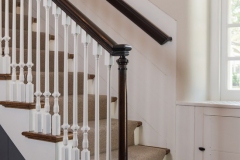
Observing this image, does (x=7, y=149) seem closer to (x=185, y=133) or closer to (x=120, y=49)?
(x=120, y=49)

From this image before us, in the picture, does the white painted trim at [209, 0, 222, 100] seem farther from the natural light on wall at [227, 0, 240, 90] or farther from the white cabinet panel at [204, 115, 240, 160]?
the white cabinet panel at [204, 115, 240, 160]

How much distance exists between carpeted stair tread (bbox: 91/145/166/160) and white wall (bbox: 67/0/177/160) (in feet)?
0.38

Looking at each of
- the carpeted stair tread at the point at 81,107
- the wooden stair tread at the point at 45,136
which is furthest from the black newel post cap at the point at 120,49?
the carpeted stair tread at the point at 81,107

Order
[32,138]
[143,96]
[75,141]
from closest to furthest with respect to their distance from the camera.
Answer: [75,141]
[32,138]
[143,96]

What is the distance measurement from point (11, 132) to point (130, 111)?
1.03 metres

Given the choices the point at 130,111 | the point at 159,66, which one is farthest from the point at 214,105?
the point at 130,111

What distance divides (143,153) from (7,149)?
3.23 feet

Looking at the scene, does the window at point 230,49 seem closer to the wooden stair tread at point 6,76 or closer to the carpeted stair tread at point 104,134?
the carpeted stair tread at point 104,134

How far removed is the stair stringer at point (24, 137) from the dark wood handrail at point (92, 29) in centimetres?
70

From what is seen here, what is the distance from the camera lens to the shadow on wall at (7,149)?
7.84ft

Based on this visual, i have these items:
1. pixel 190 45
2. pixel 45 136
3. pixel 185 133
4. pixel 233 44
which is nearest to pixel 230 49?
pixel 233 44

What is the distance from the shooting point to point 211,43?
115 inches

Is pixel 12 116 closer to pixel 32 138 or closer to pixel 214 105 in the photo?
pixel 32 138

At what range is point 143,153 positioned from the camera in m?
2.50
